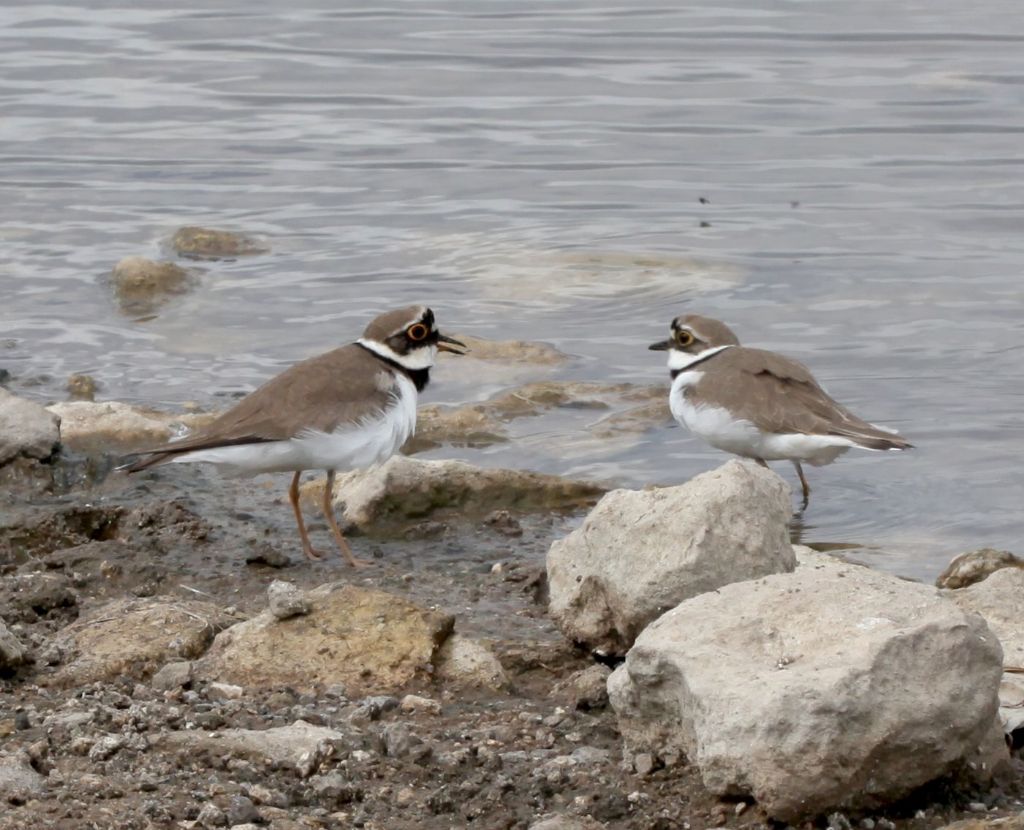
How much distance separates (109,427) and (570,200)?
6.43m

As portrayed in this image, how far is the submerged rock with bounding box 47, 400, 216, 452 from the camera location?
8305 millimetres

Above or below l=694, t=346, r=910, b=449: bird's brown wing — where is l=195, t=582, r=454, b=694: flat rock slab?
above

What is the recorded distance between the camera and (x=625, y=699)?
180 inches

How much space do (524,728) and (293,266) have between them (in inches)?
327

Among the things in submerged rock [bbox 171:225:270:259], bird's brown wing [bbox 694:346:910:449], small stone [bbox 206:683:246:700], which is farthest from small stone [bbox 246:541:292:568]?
submerged rock [bbox 171:225:270:259]

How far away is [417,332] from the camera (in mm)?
7711

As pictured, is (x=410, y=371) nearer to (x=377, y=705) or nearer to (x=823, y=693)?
(x=377, y=705)

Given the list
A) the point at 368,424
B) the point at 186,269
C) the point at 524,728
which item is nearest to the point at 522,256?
the point at 186,269

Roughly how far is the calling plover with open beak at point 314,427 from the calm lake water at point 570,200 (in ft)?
5.85

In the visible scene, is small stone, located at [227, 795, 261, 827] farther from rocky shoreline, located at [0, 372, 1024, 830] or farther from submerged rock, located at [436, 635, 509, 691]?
submerged rock, located at [436, 635, 509, 691]

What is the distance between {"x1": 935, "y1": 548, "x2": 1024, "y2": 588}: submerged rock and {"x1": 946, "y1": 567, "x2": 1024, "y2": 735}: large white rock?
0.71m

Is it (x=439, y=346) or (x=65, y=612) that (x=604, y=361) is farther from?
(x=65, y=612)

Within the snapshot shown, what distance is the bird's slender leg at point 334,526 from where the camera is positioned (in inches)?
277

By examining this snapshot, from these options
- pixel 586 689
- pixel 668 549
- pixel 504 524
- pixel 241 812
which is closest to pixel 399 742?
pixel 241 812
